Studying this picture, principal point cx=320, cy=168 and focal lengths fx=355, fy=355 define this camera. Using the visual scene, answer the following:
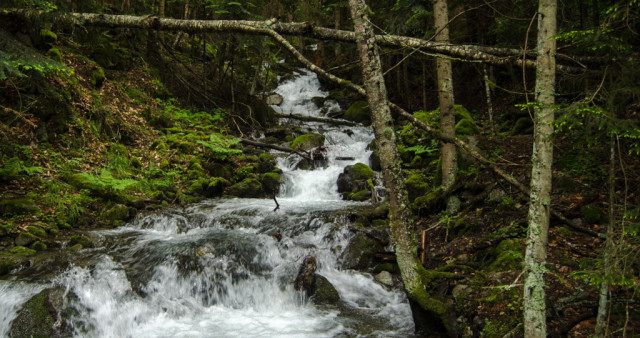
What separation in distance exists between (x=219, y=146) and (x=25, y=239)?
20.3 feet

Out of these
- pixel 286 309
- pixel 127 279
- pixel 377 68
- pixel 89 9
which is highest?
pixel 89 9

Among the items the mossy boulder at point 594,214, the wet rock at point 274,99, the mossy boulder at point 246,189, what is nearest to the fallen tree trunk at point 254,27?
the mossy boulder at point 594,214

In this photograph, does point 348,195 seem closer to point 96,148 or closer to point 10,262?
point 96,148

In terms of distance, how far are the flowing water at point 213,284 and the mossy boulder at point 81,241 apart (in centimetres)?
21

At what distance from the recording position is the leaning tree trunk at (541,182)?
125 inches

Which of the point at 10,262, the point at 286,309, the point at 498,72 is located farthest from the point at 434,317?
the point at 498,72

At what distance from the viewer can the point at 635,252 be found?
9.26 feet

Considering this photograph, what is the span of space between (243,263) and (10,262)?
12.0 feet

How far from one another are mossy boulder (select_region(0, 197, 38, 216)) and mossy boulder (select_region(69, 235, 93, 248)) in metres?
1.05

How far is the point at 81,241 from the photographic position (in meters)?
6.81

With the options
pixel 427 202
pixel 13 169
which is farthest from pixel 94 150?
pixel 427 202

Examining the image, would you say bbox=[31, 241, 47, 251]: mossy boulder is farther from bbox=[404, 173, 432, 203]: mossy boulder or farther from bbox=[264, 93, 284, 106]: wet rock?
bbox=[264, 93, 284, 106]: wet rock

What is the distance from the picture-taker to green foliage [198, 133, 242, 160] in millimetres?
11539

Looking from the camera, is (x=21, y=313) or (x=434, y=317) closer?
(x=434, y=317)
